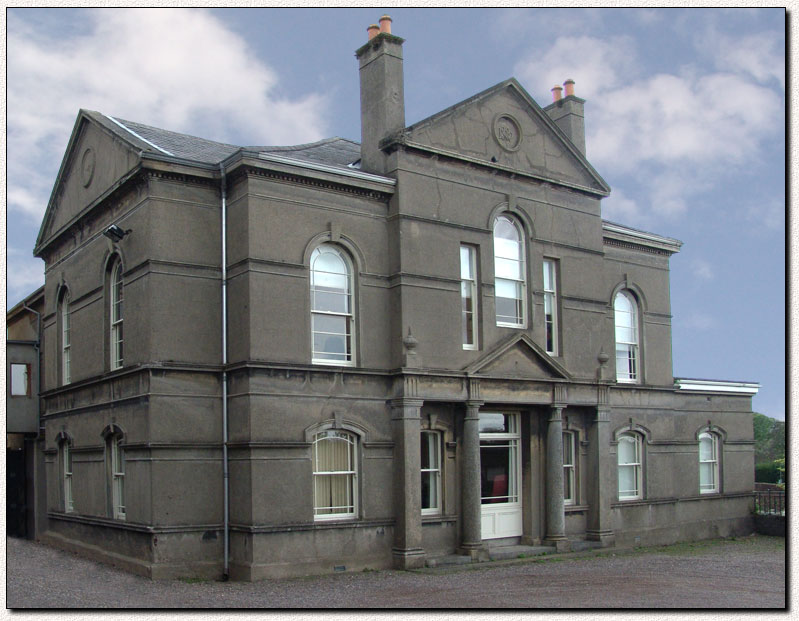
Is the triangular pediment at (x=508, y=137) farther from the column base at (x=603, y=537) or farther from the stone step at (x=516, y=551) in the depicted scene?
the stone step at (x=516, y=551)

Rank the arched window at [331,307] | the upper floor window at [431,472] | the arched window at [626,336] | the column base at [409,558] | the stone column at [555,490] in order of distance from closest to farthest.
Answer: the column base at [409,558] < the arched window at [331,307] < the upper floor window at [431,472] < the stone column at [555,490] < the arched window at [626,336]

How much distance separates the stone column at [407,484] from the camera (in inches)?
723

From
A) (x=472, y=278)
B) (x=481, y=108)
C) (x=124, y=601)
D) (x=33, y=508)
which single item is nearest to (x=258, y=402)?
(x=124, y=601)

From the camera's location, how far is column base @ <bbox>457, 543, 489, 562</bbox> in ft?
63.0

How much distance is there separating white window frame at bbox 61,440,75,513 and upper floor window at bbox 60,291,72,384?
1.57 m

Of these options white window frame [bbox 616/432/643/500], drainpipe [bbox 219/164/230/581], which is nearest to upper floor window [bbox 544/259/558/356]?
white window frame [bbox 616/432/643/500]

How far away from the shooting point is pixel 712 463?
1027 inches

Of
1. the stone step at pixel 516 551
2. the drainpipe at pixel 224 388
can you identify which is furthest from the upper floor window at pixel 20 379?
the stone step at pixel 516 551

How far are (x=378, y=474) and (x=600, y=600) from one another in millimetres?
5246

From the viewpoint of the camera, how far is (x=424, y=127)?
19812mm

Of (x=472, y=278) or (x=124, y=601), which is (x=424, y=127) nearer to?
(x=472, y=278)

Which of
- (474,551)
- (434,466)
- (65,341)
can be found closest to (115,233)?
(65,341)

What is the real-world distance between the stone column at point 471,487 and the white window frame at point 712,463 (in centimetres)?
895

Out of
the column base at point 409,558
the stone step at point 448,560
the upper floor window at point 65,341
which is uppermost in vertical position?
the upper floor window at point 65,341
